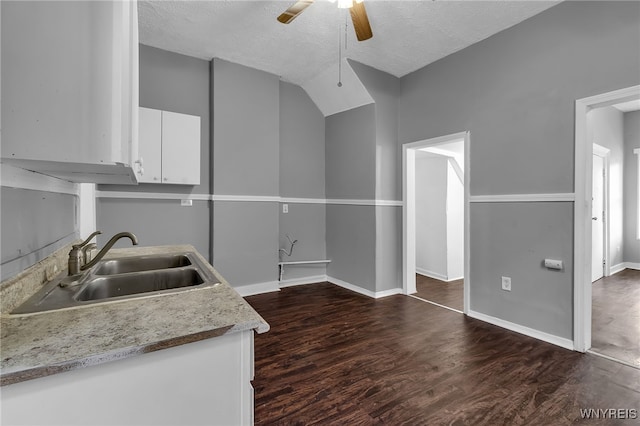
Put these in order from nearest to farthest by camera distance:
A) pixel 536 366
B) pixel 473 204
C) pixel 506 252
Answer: pixel 536 366 < pixel 506 252 < pixel 473 204

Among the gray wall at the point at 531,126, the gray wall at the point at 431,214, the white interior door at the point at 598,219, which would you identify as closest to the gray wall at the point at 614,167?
the white interior door at the point at 598,219

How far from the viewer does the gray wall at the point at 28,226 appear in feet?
2.85

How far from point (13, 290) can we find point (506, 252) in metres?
3.33

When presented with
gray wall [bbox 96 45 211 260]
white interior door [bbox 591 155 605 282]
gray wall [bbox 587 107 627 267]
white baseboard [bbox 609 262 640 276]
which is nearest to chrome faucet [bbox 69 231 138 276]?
gray wall [bbox 96 45 211 260]

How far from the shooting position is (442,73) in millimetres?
3373

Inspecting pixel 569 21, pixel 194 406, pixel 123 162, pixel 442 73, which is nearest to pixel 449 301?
pixel 442 73

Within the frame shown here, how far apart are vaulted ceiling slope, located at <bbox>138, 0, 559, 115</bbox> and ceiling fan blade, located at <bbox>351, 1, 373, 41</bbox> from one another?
0.35 metres

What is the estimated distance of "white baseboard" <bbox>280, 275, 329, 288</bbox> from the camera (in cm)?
418

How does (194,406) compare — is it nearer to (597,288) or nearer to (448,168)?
(448,168)

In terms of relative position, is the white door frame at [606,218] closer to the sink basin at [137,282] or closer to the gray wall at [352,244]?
the gray wall at [352,244]

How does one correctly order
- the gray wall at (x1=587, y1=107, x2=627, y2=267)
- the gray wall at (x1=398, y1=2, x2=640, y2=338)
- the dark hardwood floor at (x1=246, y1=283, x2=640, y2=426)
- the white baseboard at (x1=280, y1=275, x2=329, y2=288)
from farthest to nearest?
the gray wall at (x1=587, y1=107, x2=627, y2=267)
the white baseboard at (x1=280, y1=275, x2=329, y2=288)
the gray wall at (x1=398, y1=2, x2=640, y2=338)
the dark hardwood floor at (x1=246, y1=283, x2=640, y2=426)

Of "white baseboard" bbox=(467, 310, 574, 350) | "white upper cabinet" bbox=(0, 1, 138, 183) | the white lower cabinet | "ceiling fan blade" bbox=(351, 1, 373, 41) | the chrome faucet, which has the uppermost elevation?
"ceiling fan blade" bbox=(351, 1, 373, 41)

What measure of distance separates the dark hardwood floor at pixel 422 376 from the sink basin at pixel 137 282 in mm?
861

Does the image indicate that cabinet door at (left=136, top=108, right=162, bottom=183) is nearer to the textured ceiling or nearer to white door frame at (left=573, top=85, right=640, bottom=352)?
the textured ceiling
